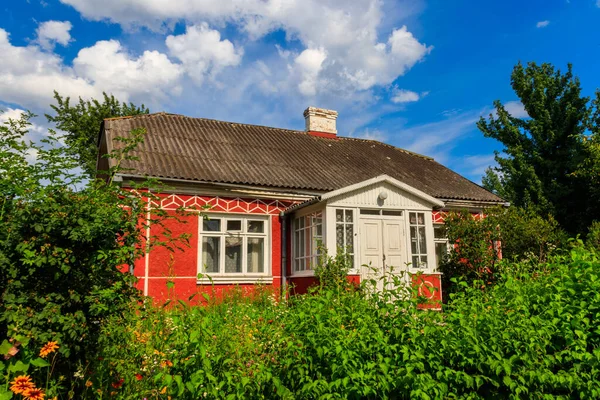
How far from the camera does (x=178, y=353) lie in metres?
3.06

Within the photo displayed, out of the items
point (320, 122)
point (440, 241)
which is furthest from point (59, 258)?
point (320, 122)

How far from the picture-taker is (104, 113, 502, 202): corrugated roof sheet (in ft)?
39.2

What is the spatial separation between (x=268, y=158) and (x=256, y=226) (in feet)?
9.10

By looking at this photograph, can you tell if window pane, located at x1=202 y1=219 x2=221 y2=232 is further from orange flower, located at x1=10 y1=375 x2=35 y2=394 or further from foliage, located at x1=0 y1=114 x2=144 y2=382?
orange flower, located at x1=10 y1=375 x2=35 y2=394

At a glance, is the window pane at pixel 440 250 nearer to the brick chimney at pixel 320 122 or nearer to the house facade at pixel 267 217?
the house facade at pixel 267 217

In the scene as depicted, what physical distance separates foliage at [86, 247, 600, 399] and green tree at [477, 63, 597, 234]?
652 inches

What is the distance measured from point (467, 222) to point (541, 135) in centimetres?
938

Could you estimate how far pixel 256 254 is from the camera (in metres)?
12.1

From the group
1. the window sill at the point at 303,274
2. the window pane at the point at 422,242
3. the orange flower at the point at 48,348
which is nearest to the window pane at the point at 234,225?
the window sill at the point at 303,274

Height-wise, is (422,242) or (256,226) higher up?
(256,226)

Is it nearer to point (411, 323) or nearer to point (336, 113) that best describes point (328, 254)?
point (411, 323)

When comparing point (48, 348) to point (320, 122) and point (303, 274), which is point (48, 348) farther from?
point (320, 122)

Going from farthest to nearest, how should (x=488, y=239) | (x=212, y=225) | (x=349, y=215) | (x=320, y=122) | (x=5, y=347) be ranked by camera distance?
1. (x=320, y=122)
2. (x=488, y=239)
3. (x=212, y=225)
4. (x=349, y=215)
5. (x=5, y=347)

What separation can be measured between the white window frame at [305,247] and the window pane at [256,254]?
2.69ft
